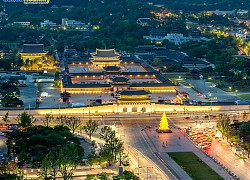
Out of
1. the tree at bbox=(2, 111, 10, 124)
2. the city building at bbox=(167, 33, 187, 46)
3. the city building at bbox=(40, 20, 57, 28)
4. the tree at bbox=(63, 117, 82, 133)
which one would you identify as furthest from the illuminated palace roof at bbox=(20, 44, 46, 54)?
the tree at bbox=(63, 117, 82, 133)

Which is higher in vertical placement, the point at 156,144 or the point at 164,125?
the point at 164,125

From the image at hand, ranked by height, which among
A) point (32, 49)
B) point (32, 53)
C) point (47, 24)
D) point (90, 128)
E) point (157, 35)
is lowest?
point (90, 128)

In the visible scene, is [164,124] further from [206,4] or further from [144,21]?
[206,4]

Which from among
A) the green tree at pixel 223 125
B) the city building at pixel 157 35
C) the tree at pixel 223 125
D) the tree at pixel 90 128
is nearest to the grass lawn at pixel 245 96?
the tree at pixel 223 125

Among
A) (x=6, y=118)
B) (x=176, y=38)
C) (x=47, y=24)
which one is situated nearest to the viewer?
(x=6, y=118)

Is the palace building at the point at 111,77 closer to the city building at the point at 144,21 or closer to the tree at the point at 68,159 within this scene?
the tree at the point at 68,159

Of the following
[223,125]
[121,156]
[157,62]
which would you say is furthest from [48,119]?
[157,62]

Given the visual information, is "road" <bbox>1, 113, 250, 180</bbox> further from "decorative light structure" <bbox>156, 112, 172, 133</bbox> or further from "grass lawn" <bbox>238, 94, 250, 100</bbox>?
"grass lawn" <bbox>238, 94, 250, 100</bbox>

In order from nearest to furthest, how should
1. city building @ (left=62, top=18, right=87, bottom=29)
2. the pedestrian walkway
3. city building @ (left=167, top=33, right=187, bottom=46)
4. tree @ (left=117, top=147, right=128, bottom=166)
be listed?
the pedestrian walkway < tree @ (left=117, top=147, right=128, bottom=166) < city building @ (left=167, top=33, right=187, bottom=46) < city building @ (left=62, top=18, right=87, bottom=29)
